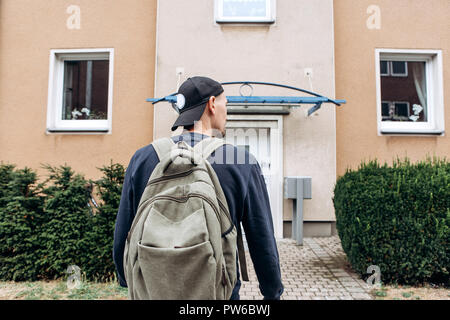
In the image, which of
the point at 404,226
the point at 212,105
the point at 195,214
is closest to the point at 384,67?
the point at 404,226

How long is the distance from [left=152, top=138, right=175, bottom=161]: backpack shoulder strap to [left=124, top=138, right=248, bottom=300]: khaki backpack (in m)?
0.07

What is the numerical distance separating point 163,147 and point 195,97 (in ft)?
0.91

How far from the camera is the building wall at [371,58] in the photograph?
22.0ft

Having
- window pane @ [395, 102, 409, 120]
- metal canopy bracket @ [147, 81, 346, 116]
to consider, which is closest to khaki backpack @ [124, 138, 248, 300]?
metal canopy bracket @ [147, 81, 346, 116]

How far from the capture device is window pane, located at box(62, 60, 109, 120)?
7246 mm

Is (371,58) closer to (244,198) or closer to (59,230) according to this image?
(244,198)

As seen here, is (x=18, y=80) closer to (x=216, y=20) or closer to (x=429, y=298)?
(x=216, y=20)

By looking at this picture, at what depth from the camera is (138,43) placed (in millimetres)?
6977

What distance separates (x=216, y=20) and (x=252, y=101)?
2.20 metres

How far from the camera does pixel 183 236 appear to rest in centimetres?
100

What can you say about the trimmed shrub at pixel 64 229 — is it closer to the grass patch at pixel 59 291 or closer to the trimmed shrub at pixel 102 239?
the trimmed shrub at pixel 102 239

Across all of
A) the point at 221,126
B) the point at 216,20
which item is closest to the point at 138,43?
the point at 216,20

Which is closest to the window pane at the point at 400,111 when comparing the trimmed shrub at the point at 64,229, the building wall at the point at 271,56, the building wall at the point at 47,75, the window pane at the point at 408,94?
the window pane at the point at 408,94

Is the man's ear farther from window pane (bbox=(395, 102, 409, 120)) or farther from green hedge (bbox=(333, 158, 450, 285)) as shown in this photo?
window pane (bbox=(395, 102, 409, 120))
